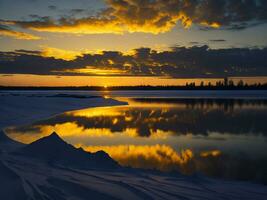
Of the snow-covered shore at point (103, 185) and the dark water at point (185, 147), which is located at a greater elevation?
the snow-covered shore at point (103, 185)

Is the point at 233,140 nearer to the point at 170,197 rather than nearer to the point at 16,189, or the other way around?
the point at 170,197

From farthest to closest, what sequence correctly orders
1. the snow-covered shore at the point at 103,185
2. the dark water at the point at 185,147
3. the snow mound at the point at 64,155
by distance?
the dark water at the point at 185,147
the snow mound at the point at 64,155
the snow-covered shore at the point at 103,185

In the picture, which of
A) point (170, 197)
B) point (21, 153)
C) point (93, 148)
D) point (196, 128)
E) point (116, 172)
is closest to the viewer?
point (170, 197)

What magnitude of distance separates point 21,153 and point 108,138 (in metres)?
4.42

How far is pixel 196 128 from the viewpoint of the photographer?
1487cm

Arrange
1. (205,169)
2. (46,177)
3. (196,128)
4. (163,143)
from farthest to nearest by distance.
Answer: (196,128) < (163,143) < (205,169) < (46,177)

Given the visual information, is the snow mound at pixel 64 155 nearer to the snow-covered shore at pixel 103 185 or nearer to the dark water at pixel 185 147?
the snow-covered shore at pixel 103 185

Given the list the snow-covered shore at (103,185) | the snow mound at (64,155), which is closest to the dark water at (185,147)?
the snow mound at (64,155)

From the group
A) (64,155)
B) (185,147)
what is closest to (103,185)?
(64,155)

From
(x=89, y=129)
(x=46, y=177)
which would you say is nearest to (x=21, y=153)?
(x=46, y=177)

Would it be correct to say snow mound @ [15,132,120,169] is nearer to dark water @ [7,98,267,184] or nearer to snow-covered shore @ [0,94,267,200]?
snow-covered shore @ [0,94,267,200]

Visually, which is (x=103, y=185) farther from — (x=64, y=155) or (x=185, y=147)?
(x=185, y=147)

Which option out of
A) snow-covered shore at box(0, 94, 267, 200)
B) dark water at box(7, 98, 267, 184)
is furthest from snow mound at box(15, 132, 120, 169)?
dark water at box(7, 98, 267, 184)

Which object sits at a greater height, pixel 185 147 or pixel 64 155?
pixel 64 155
